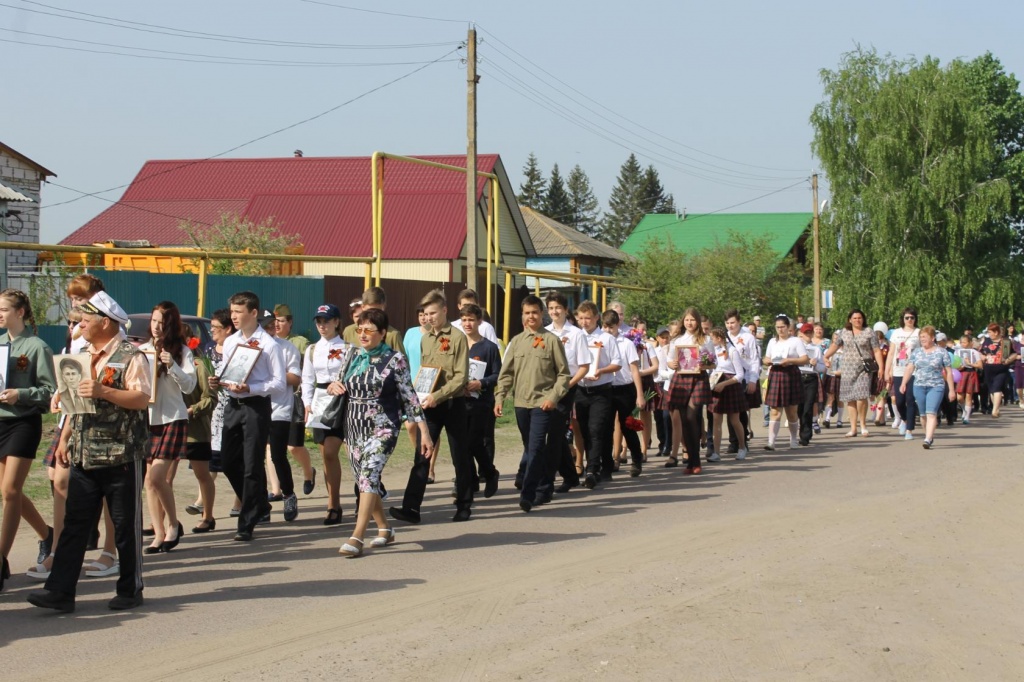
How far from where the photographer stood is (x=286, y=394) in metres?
10.2

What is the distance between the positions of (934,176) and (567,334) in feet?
111

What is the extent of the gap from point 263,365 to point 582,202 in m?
125

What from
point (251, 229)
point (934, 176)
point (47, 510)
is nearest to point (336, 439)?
point (47, 510)

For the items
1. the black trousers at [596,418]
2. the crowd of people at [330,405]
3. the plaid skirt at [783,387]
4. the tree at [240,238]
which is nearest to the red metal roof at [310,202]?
the tree at [240,238]

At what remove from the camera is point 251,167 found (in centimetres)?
5412

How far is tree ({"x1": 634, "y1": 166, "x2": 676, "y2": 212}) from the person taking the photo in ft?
442

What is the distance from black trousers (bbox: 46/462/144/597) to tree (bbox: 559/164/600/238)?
410 ft

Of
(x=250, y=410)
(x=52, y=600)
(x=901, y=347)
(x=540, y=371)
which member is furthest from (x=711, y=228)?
(x=52, y=600)

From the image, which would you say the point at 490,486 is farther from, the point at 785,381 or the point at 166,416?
the point at 785,381

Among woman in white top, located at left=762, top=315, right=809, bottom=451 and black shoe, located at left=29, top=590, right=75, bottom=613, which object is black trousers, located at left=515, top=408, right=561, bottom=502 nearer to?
black shoe, located at left=29, top=590, right=75, bottom=613

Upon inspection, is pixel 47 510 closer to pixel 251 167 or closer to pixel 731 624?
pixel 731 624

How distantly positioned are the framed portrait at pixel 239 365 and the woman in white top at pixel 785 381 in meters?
9.21

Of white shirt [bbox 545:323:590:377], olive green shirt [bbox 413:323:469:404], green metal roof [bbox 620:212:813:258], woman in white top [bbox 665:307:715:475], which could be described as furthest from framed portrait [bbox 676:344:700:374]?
green metal roof [bbox 620:212:813:258]

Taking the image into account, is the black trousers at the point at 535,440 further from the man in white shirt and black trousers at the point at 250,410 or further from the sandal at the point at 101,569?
the sandal at the point at 101,569
